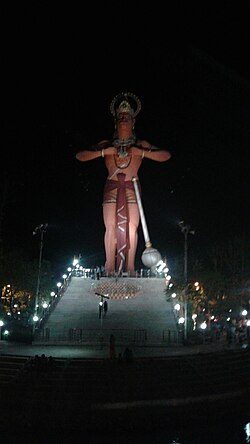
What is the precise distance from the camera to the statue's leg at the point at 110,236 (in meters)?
37.0

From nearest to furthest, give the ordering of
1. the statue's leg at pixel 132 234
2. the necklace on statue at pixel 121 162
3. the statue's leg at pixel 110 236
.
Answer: the statue's leg at pixel 110 236
the statue's leg at pixel 132 234
the necklace on statue at pixel 121 162

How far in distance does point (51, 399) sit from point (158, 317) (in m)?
14.8

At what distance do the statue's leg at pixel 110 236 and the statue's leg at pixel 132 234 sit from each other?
1182 mm

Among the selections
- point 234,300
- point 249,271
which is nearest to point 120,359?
point 234,300

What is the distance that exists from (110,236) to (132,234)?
5.63ft

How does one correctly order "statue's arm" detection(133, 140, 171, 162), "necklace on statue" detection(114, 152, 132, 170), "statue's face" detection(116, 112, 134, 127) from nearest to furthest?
"statue's face" detection(116, 112, 134, 127) < "statue's arm" detection(133, 140, 171, 162) < "necklace on statue" detection(114, 152, 132, 170)

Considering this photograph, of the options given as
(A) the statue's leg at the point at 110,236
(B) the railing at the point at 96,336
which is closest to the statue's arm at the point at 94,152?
(A) the statue's leg at the point at 110,236

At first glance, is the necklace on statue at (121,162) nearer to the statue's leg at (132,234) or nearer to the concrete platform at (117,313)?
the statue's leg at (132,234)

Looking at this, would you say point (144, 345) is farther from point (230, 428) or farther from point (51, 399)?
point (230, 428)

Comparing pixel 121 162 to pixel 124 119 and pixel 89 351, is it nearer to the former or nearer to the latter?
pixel 124 119

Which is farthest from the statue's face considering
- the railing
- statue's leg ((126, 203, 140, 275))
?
the railing

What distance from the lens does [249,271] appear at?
36.3m

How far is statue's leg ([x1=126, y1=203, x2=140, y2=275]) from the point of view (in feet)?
122

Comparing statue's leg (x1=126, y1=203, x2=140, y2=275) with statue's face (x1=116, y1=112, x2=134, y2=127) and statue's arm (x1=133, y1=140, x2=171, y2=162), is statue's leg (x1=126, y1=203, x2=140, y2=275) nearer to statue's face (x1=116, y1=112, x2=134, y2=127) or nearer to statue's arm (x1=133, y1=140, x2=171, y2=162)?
statue's arm (x1=133, y1=140, x2=171, y2=162)
